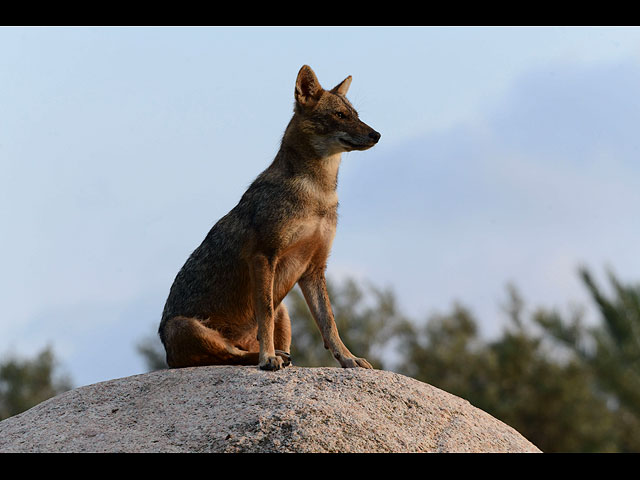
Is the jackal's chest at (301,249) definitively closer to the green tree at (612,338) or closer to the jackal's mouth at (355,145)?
the jackal's mouth at (355,145)

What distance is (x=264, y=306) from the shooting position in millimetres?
9008

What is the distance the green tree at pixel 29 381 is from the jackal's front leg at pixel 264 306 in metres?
30.4

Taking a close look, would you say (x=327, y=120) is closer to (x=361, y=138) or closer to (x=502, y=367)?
(x=361, y=138)

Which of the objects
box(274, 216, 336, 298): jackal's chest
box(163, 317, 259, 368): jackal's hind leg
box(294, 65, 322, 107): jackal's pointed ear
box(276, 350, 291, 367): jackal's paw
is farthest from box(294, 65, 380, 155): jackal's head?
box(163, 317, 259, 368): jackal's hind leg

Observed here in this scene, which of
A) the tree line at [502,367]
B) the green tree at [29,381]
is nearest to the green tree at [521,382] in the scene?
the tree line at [502,367]

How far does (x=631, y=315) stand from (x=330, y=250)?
620 inches

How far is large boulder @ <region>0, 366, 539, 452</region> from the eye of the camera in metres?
7.68

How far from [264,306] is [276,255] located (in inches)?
23.3

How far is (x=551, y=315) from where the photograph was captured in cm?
2514

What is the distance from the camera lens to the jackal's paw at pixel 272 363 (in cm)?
867

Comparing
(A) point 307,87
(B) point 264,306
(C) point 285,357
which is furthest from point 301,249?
(A) point 307,87

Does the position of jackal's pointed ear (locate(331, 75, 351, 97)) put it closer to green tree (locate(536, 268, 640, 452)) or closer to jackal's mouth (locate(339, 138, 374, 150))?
jackal's mouth (locate(339, 138, 374, 150))

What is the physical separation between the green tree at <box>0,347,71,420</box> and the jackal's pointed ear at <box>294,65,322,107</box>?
3054 centimetres
